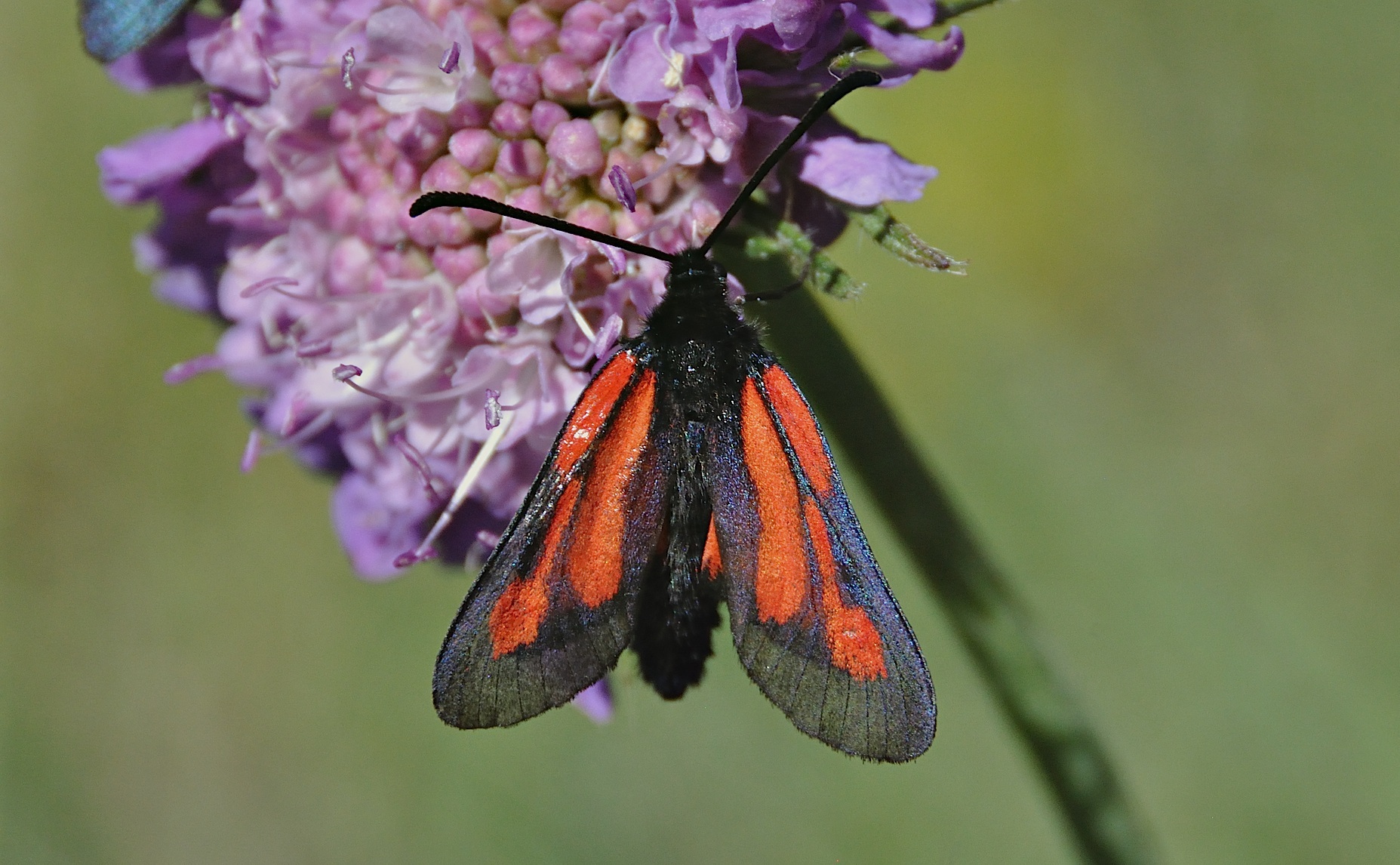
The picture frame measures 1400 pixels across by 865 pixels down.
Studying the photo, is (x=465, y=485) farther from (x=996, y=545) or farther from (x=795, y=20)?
(x=996, y=545)

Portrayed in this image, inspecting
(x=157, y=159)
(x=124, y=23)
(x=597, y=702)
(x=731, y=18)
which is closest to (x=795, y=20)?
(x=731, y=18)

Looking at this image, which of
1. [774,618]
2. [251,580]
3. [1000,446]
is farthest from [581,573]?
[251,580]

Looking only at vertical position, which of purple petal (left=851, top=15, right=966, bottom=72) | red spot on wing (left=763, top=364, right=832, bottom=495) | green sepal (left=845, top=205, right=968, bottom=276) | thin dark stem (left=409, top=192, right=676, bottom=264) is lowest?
red spot on wing (left=763, top=364, right=832, bottom=495)

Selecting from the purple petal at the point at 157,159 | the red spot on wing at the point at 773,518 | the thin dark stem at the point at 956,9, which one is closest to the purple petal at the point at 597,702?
the red spot on wing at the point at 773,518

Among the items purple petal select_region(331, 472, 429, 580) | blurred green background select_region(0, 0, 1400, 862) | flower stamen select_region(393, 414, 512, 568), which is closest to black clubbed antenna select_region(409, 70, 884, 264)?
flower stamen select_region(393, 414, 512, 568)

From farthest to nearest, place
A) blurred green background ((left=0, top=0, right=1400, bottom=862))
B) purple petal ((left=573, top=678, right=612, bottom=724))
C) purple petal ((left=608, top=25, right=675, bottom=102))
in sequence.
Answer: blurred green background ((left=0, top=0, right=1400, bottom=862)) → purple petal ((left=573, top=678, right=612, bottom=724)) → purple petal ((left=608, top=25, right=675, bottom=102))

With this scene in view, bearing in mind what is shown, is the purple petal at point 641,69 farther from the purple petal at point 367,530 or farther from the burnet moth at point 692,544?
the purple petal at point 367,530

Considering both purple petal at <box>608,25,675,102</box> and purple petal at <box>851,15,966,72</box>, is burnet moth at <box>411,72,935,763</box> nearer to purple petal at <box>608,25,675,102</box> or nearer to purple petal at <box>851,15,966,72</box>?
purple petal at <box>851,15,966,72</box>

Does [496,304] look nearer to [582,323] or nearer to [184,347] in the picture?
[582,323]
